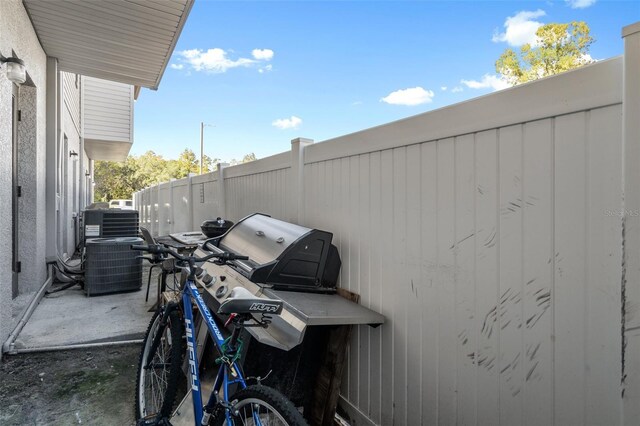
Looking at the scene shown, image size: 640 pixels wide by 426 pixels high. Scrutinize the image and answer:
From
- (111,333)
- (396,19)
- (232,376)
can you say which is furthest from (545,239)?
(396,19)

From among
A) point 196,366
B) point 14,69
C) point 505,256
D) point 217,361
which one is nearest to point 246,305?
point 217,361

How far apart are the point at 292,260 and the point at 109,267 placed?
13.4 ft

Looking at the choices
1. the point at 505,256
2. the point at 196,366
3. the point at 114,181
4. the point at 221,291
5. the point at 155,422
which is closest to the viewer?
the point at 505,256

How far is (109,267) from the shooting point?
5.31 m

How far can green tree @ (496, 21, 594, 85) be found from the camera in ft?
57.2

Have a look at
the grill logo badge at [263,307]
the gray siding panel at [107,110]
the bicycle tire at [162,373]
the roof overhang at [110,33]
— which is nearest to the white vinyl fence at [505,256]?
the grill logo badge at [263,307]

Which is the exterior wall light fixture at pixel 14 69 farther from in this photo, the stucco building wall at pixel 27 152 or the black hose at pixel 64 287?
the black hose at pixel 64 287

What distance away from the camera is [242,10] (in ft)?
30.4

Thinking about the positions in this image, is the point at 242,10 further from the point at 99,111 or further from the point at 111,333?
the point at 111,333

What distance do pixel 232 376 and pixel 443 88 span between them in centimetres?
3954

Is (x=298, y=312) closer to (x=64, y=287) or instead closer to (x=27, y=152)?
(x=27, y=152)

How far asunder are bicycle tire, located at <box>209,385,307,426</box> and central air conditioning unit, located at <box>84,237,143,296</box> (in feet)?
14.2

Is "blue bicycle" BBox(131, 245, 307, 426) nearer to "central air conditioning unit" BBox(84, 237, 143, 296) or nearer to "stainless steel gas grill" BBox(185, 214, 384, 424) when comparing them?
"stainless steel gas grill" BBox(185, 214, 384, 424)

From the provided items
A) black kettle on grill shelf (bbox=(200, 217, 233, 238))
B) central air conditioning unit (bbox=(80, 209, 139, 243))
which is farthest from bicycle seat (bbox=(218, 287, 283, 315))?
central air conditioning unit (bbox=(80, 209, 139, 243))
